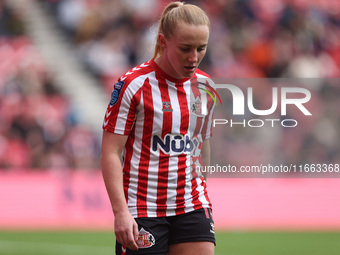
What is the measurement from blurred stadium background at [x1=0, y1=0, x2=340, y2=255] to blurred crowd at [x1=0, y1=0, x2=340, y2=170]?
0.02 metres

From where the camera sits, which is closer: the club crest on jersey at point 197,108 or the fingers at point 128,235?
the fingers at point 128,235

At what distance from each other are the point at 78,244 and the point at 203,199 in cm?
585

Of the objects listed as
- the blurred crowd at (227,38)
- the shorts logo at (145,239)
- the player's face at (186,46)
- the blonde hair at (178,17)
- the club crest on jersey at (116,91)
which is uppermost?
the blurred crowd at (227,38)

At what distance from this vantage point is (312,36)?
46.9ft

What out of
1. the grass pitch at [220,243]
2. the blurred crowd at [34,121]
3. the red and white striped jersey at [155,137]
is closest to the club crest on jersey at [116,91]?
the red and white striped jersey at [155,137]

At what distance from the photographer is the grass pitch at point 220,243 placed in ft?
28.7

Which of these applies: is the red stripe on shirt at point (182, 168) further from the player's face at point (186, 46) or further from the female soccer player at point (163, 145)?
the player's face at point (186, 46)

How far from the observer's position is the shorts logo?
3.63 m

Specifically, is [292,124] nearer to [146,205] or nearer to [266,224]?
[266,224]

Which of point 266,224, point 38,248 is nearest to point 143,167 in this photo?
point 38,248

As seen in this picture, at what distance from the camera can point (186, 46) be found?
3.52 m

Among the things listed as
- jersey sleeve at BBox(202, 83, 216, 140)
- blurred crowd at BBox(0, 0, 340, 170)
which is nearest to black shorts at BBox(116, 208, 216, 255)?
jersey sleeve at BBox(202, 83, 216, 140)

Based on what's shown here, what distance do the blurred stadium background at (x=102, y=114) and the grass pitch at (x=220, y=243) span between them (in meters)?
0.01

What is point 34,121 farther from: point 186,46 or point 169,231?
point 186,46
